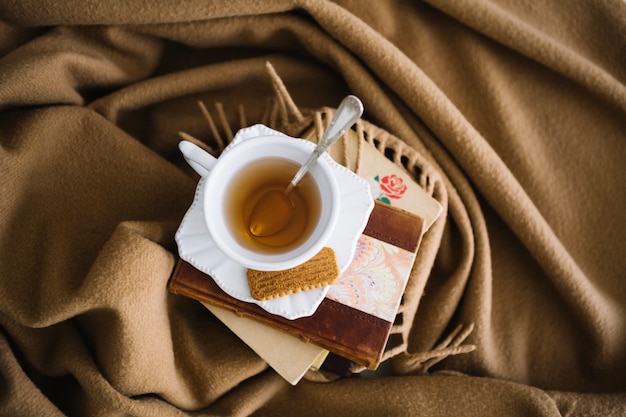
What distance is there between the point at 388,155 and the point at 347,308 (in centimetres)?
24

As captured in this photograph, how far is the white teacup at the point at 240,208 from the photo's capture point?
0.50 metres

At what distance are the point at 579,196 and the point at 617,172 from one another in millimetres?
69

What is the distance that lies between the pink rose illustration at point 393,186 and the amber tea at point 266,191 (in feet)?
0.45

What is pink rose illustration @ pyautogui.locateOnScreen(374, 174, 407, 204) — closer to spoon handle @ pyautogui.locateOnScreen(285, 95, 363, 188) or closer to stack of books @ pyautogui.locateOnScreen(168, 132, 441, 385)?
stack of books @ pyautogui.locateOnScreen(168, 132, 441, 385)

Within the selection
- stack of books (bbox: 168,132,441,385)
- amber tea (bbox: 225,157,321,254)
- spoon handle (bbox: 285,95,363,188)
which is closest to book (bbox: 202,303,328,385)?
stack of books (bbox: 168,132,441,385)

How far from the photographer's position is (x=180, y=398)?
635 millimetres

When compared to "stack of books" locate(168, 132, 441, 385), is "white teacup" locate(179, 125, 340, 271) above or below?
above

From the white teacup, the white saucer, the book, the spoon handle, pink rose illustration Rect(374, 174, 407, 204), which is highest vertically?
the spoon handle

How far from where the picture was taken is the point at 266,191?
22.8 inches

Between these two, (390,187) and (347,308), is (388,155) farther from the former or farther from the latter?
(347,308)

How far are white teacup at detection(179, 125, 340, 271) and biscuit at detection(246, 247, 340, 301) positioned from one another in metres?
0.04

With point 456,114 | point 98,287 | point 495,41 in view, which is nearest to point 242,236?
point 98,287

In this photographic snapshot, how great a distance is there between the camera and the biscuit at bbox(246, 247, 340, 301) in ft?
1.81

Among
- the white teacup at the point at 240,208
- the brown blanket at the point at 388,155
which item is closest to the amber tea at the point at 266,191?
the white teacup at the point at 240,208
